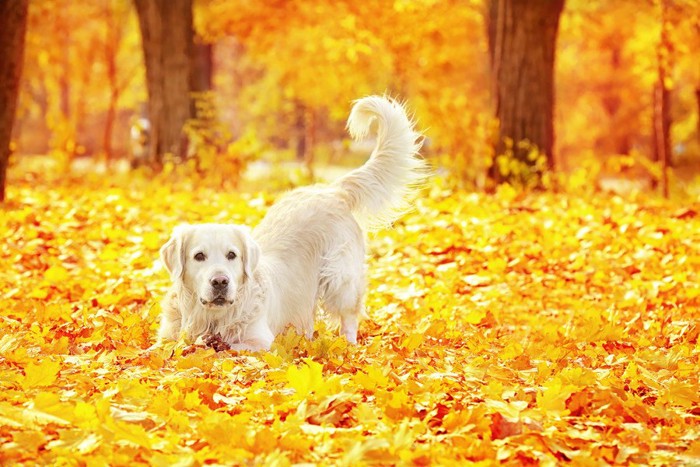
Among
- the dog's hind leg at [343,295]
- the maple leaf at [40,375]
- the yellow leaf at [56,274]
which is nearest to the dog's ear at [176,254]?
the dog's hind leg at [343,295]

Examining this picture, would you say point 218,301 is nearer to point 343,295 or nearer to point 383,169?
point 343,295

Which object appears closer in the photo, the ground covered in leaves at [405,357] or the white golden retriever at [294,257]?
the ground covered in leaves at [405,357]

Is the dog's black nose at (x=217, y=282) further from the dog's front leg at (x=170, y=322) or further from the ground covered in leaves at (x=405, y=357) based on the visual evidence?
the dog's front leg at (x=170, y=322)

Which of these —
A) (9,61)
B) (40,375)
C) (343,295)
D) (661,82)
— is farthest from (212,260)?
(661,82)

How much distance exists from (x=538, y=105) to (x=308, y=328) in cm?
712

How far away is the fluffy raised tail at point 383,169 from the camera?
6.66 meters

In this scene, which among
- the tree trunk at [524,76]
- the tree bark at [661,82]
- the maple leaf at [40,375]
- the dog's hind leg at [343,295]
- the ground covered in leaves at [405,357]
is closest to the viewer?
the ground covered in leaves at [405,357]

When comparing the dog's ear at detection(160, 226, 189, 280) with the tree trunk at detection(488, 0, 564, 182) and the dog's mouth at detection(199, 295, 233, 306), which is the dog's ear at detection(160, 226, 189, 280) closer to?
the dog's mouth at detection(199, 295, 233, 306)

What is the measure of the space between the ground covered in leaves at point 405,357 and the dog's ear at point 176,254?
410 mm

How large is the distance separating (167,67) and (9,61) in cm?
456

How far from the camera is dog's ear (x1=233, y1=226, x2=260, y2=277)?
5.38m

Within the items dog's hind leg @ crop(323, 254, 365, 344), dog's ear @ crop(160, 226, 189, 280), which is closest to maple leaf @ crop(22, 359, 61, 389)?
dog's ear @ crop(160, 226, 189, 280)

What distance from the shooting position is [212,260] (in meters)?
5.30

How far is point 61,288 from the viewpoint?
23.7 ft
